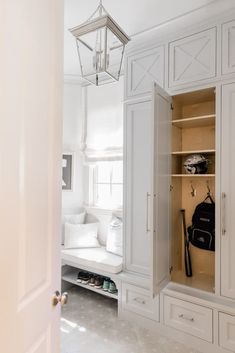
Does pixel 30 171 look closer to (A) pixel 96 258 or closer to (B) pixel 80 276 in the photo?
(A) pixel 96 258

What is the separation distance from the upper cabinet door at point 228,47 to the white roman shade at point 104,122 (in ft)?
4.65

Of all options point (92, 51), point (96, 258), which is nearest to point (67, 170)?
point (96, 258)

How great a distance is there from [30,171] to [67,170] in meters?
2.73

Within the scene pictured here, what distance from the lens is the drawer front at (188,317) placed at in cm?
205

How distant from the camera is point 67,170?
11.9 feet

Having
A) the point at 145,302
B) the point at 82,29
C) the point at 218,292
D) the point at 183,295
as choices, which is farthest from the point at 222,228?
the point at 82,29

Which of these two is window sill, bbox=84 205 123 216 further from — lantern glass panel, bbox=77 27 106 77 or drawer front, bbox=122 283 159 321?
lantern glass panel, bbox=77 27 106 77

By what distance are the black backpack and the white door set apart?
1658 mm

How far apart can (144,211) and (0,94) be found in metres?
2.00

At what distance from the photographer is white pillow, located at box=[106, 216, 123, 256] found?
117 inches

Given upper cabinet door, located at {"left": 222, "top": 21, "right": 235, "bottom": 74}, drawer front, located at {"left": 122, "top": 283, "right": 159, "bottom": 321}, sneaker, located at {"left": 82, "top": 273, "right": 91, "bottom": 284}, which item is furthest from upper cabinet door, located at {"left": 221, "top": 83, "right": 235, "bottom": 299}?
sneaker, located at {"left": 82, "top": 273, "right": 91, "bottom": 284}

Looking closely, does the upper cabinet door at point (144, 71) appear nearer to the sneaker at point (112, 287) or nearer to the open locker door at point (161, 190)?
the open locker door at point (161, 190)

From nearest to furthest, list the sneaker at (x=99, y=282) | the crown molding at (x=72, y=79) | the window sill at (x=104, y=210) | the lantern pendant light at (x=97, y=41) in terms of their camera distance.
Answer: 1. the lantern pendant light at (x=97, y=41)
2. the sneaker at (x=99, y=282)
3. the window sill at (x=104, y=210)
4. the crown molding at (x=72, y=79)

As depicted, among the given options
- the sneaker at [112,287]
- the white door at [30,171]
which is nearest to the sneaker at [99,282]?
the sneaker at [112,287]
